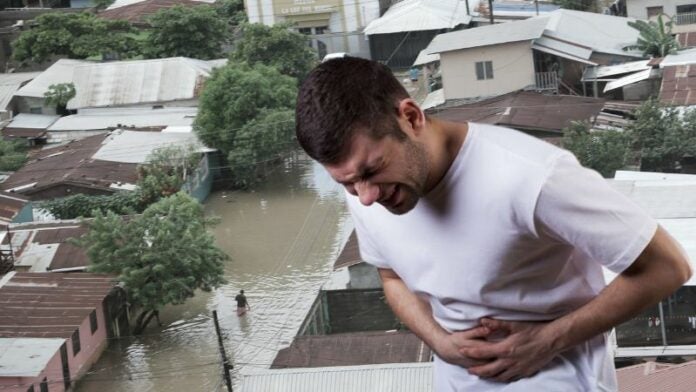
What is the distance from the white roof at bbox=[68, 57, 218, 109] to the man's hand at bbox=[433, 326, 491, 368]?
13.3m

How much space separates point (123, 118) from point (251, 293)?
550cm

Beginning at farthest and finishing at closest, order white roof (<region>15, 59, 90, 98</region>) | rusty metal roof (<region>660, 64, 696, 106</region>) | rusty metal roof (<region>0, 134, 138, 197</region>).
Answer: white roof (<region>15, 59, 90, 98</region>), rusty metal roof (<region>0, 134, 138, 197</region>), rusty metal roof (<region>660, 64, 696, 106</region>)

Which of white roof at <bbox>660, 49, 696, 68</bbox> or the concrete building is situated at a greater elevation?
the concrete building

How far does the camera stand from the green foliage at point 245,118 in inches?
460

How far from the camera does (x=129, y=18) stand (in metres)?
17.5

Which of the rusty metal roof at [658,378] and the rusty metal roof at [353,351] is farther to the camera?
the rusty metal roof at [353,351]

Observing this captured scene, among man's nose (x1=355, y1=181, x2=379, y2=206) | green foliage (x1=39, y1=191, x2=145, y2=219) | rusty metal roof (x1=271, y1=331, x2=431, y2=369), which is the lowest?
→ rusty metal roof (x1=271, y1=331, x2=431, y2=369)

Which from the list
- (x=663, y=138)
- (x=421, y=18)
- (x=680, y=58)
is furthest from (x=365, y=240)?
(x=421, y=18)

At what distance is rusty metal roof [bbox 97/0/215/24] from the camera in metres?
17.5

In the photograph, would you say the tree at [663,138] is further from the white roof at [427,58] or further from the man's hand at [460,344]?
the man's hand at [460,344]

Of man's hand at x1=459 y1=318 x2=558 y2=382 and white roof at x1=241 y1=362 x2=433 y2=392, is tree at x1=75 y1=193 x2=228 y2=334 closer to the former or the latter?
white roof at x1=241 y1=362 x2=433 y2=392

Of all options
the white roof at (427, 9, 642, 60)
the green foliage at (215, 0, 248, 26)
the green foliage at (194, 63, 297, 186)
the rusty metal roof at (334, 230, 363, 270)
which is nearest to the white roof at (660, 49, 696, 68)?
the white roof at (427, 9, 642, 60)

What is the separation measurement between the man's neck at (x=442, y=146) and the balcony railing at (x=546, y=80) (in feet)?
39.2

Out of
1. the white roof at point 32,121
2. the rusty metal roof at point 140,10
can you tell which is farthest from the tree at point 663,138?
the rusty metal roof at point 140,10
